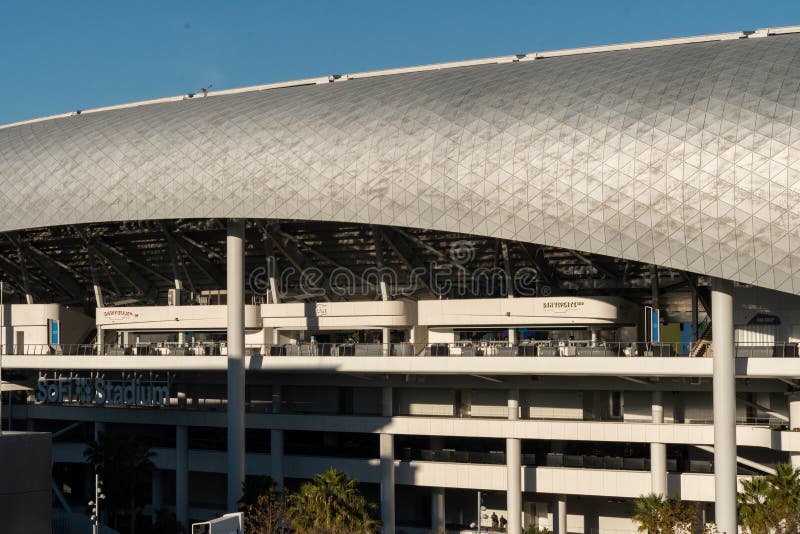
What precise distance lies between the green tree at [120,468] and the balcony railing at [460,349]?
264 inches

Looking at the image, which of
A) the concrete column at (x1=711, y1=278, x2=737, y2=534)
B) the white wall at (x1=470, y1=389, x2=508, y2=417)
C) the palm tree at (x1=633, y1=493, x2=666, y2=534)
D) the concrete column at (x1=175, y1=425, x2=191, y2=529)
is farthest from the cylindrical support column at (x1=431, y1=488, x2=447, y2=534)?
the palm tree at (x1=633, y1=493, x2=666, y2=534)

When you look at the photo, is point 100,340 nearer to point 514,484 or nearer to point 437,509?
point 437,509

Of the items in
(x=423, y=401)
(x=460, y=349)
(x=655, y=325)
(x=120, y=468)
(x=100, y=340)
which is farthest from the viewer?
(x=100, y=340)

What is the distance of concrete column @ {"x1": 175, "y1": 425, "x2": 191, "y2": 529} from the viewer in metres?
62.4

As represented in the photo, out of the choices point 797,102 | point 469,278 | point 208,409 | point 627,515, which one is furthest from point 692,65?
point 208,409

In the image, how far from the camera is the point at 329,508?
4225 cm

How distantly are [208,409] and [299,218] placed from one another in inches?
683

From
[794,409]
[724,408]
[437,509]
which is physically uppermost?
[724,408]

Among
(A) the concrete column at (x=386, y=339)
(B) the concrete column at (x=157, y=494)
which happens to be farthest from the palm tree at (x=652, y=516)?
(B) the concrete column at (x=157, y=494)

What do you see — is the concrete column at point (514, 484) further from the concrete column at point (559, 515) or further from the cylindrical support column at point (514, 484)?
the concrete column at point (559, 515)

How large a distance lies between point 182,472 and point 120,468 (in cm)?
817

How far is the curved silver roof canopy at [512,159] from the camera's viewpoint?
147 ft

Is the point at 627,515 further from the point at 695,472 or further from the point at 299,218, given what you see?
the point at 299,218

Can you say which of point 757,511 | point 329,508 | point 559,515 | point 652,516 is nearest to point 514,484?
point 559,515
